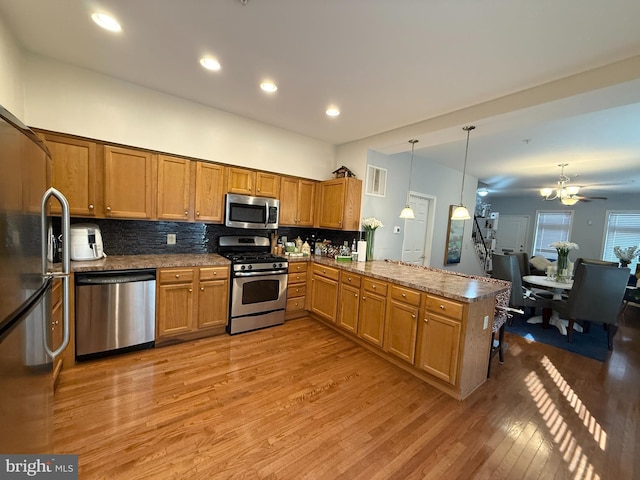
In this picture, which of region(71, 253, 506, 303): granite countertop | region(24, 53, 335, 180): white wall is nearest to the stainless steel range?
region(71, 253, 506, 303): granite countertop

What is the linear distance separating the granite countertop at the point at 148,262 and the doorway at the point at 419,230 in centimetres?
323

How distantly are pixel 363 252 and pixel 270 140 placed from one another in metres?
2.14

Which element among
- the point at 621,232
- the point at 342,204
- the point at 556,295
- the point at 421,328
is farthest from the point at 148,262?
the point at 621,232

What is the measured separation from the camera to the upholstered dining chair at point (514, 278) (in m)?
3.99

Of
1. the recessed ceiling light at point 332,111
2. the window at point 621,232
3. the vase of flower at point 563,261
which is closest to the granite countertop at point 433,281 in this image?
the recessed ceiling light at point 332,111

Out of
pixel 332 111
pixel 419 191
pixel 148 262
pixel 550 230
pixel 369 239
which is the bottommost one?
pixel 148 262

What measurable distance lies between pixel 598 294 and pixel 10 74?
663cm

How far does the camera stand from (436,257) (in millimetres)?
5441

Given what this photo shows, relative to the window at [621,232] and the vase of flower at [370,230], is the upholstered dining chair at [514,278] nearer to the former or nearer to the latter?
the vase of flower at [370,230]

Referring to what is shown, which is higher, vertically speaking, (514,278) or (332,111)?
(332,111)

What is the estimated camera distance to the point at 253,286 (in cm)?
340

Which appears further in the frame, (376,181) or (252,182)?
(376,181)

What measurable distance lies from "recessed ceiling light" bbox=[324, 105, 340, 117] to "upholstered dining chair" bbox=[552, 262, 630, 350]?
12.4ft

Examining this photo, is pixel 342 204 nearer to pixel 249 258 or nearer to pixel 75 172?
pixel 249 258
